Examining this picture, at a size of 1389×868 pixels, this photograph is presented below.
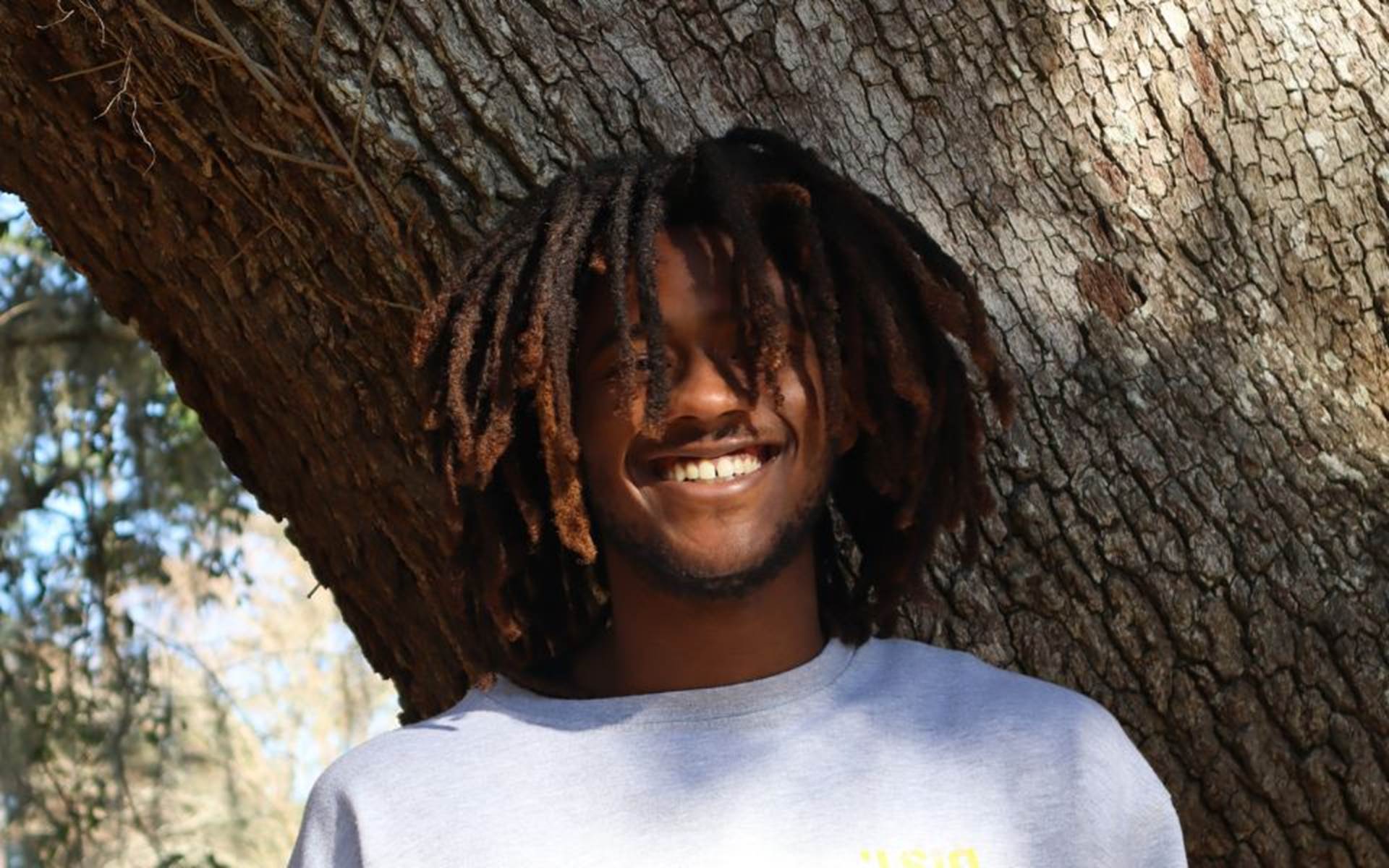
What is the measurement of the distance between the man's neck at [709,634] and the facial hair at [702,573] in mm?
21

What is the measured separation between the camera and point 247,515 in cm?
754

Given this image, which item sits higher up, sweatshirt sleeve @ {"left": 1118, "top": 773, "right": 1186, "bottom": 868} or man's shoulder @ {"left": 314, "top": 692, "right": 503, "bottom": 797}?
man's shoulder @ {"left": 314, "top": 692, "right": 503, "bottom": 797}

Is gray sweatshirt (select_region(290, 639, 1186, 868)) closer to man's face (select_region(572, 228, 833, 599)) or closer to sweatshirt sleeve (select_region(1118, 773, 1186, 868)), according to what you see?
sweatshirt sleeve (select_region(1118, 773, 1186, 868))

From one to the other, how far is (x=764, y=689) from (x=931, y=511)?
374 millimetres

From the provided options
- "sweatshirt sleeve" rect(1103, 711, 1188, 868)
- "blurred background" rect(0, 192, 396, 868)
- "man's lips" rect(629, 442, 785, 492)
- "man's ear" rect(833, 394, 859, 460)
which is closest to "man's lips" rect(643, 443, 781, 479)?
"man's lips" rect(629, 442, 785, 492)

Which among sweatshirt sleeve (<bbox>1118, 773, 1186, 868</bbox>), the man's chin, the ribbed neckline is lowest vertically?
sweatshirt sleeve (<bbox>1118, 773, 1186, 868</bbox>)

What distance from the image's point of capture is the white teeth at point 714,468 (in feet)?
8.89

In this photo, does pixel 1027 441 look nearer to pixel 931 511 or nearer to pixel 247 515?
pixel 931 511

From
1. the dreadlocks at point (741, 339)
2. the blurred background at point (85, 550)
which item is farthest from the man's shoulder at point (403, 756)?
the blurred background at point (85, 550)

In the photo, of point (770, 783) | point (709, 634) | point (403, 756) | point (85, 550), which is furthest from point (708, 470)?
point (85, 550)

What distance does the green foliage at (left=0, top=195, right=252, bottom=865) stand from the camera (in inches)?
271

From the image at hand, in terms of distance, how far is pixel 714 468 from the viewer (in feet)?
8.89

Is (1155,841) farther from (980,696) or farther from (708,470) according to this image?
(708,470)

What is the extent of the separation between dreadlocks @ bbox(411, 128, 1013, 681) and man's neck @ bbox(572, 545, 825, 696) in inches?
3.3
